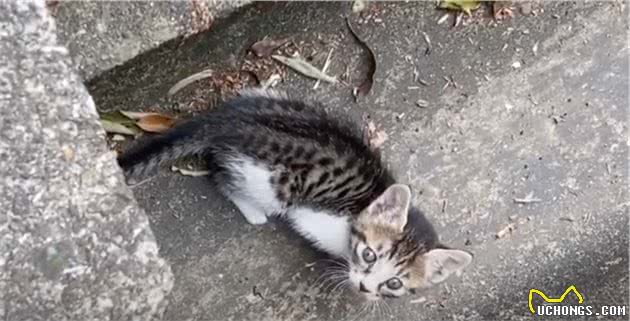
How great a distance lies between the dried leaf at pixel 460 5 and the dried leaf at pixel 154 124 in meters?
1.01

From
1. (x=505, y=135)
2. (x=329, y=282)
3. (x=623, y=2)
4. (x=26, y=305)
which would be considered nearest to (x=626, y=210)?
(x=505, y=135)

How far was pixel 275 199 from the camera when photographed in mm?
3115

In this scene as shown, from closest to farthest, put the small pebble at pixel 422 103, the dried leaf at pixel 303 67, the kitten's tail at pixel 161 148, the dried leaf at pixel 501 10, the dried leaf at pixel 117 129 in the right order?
the kitten's tail at pixel 161 148 < the dried leaf at pixel 117 129 < the dried leaf at pixel 303 67 < the small pebble at pixel 422 103 < the dried leaf at pixel 501 10

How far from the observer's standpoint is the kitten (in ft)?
9.73

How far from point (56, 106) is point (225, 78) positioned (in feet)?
3.35

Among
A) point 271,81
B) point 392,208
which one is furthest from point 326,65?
point 392,208

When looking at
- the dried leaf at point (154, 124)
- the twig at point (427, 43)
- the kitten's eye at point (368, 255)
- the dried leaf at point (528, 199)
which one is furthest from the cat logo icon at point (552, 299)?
the dried leaf at point (154, 124)

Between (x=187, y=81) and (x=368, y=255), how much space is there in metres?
0.76

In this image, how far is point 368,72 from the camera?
3.32m

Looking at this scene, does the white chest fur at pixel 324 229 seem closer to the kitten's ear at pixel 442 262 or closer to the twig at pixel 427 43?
the kitten's ear at pixel 442 262

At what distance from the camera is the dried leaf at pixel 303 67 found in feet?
10.6

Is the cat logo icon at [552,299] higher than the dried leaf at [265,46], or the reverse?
the dried leaf at [265,46]

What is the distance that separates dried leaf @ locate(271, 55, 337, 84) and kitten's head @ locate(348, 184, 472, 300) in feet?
1.58

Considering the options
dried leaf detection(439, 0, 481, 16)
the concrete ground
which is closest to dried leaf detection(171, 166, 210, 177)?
the concrete ground
